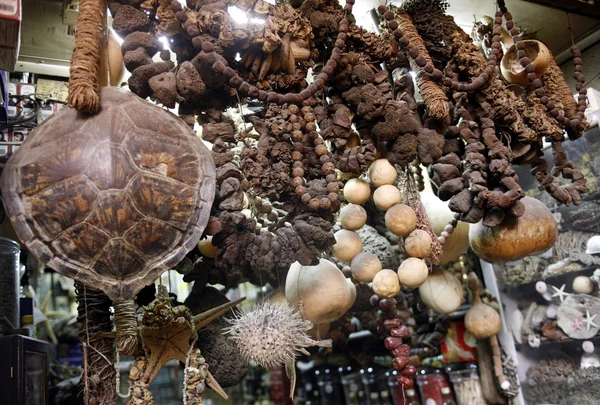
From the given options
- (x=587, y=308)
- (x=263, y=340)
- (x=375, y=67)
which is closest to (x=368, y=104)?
(x=375, y=67)

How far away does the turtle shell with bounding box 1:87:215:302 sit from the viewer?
1.28m

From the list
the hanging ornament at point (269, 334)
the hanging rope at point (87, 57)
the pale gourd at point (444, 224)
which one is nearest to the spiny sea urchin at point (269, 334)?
the hanging ornament at point (269, 334)

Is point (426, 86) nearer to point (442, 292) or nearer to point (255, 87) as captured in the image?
point (255, 87)

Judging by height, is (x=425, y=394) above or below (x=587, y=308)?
below

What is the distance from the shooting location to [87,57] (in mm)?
1364

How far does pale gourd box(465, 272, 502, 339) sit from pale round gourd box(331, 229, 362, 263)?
1.00 meters

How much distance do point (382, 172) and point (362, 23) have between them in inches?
28.7

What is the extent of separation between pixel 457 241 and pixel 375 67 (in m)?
0.97

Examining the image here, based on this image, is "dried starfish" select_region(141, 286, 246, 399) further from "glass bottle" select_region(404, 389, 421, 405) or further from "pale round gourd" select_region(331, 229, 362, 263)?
"glass bottle" select_region(404, 389, 421, 405)

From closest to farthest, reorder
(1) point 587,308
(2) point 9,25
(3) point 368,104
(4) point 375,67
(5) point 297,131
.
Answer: (2) point 9,25, (5) point 297,131, (3) point 368,104, (4) point 375,67, (1) point 587,308

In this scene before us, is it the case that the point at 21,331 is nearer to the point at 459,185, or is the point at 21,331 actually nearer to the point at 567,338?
the point at 459,185

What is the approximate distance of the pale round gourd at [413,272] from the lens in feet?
5.92

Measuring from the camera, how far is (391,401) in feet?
9.06

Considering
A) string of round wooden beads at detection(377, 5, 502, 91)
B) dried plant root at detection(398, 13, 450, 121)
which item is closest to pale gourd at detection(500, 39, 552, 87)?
string of round wooden beads at detection(377, 5, 502, 91)
